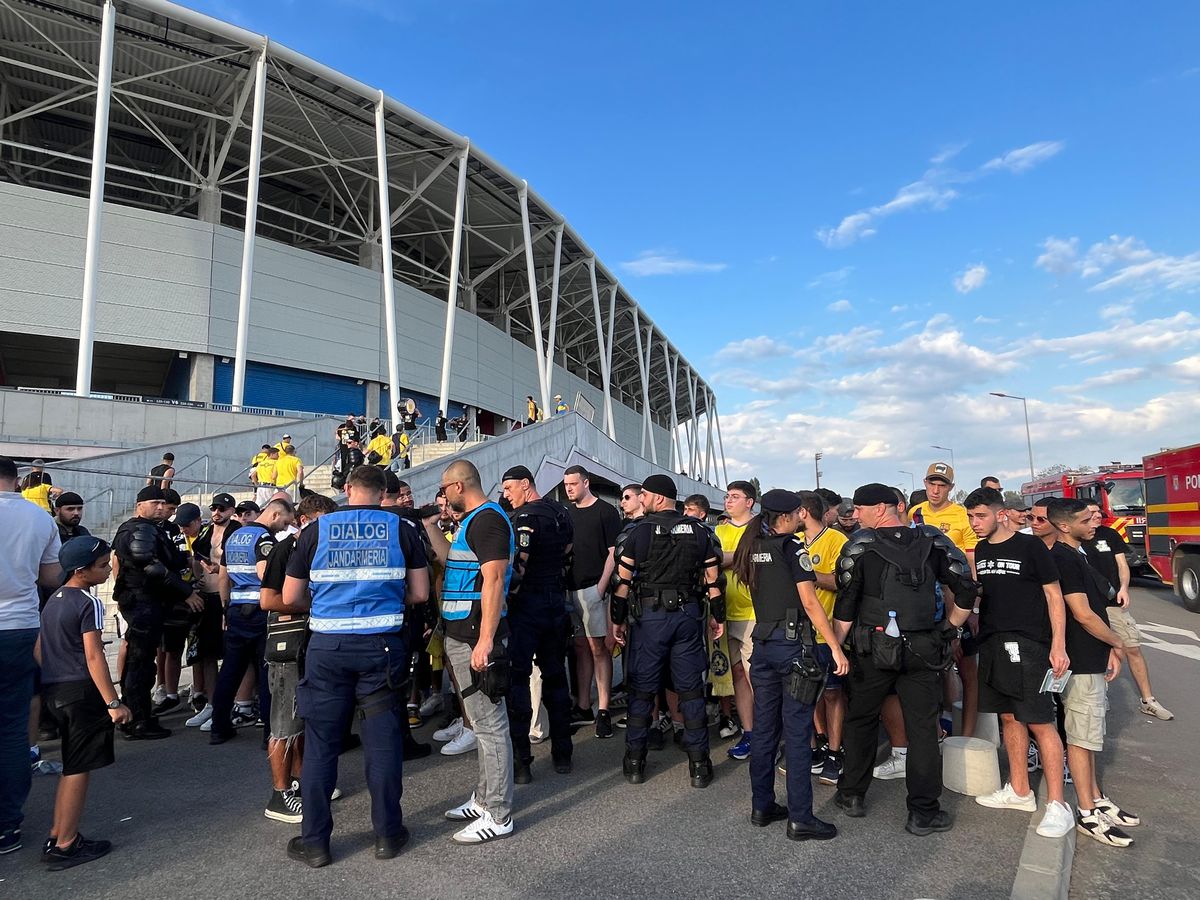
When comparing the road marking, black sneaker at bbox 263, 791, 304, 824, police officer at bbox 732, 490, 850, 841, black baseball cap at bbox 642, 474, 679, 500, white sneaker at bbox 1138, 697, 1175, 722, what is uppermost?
black baseball cap at bbox 642, 474, 679, 500

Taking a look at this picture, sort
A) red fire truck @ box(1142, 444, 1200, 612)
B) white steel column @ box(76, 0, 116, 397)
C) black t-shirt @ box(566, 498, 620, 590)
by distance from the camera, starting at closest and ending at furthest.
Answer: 1. black t-shirt @ box(566, 498, 620, 590)
2. red fire truck @ box(1142, 444, 1200, 612)
3. white steel column @ box(76, 0, 116, 397)

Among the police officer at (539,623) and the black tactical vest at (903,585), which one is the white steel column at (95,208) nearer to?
the police officer at (539,623)

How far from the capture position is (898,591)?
3645mm

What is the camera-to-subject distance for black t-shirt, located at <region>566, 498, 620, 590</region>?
5.76m

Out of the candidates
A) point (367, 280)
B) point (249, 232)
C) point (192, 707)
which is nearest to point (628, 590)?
point (192, 707)

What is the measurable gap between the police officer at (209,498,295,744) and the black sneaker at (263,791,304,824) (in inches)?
56.2

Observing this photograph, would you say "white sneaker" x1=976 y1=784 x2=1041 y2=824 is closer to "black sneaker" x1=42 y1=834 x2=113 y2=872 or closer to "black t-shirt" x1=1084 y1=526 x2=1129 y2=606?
"black t-shirt" x1=1084 y1=526 x2=1129 y2=606

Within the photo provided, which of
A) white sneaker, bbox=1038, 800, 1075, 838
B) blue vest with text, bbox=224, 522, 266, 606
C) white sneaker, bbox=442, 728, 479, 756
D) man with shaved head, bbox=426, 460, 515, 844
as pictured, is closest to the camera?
white sneaker, bbox=1038, 800, 1075, 838

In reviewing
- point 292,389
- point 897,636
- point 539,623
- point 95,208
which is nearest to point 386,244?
point 292,389

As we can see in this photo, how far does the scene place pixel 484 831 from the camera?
11.3 feet

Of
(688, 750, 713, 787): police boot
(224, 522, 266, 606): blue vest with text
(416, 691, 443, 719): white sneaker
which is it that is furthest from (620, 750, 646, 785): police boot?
(224, 522, 266, 606): blue vest with text

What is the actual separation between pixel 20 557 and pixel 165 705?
3148 millimetres

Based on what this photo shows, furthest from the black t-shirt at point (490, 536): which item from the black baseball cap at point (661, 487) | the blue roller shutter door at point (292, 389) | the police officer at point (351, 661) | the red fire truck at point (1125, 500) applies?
the blue roller shutter door at point (292, 389)

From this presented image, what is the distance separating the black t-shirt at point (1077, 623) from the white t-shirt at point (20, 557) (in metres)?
5.53
